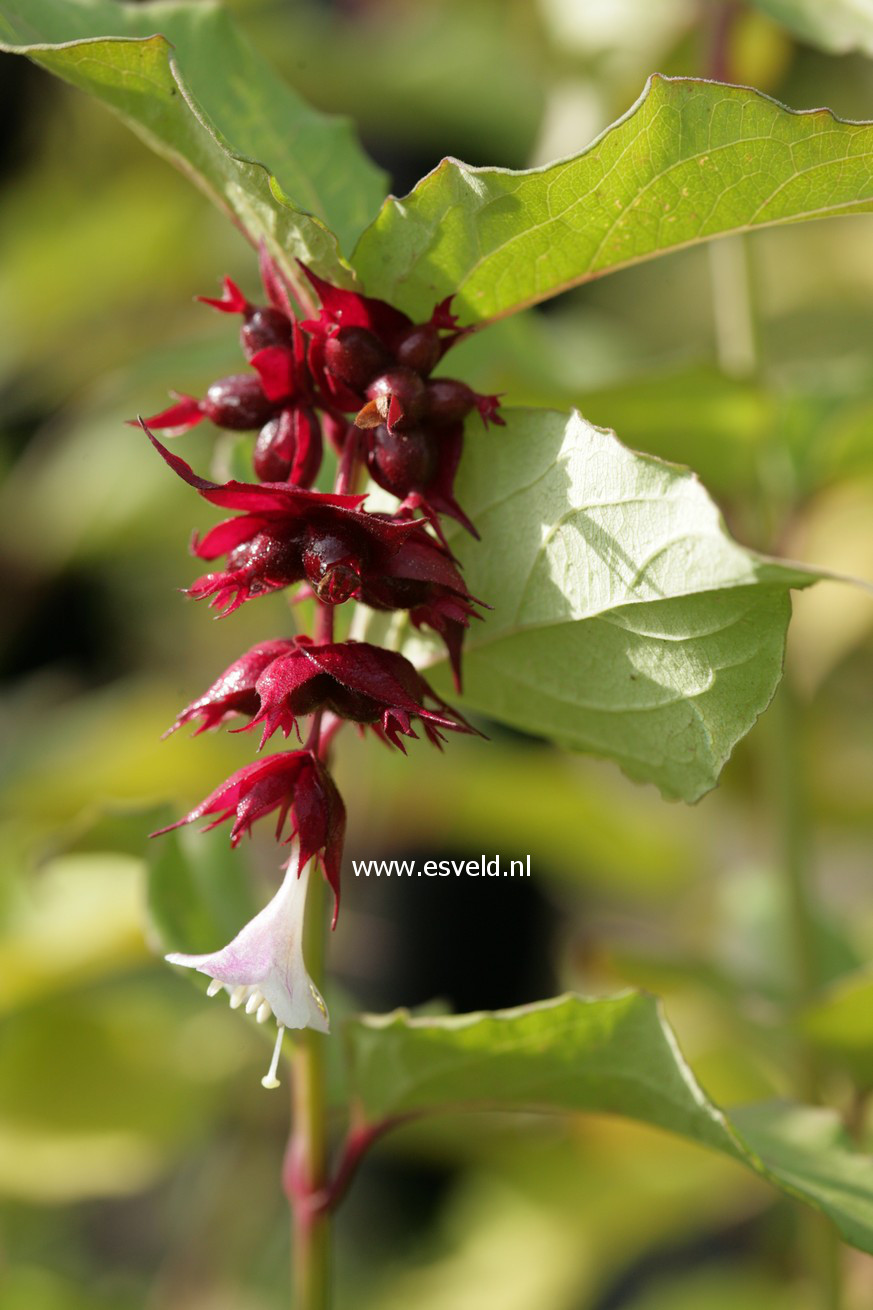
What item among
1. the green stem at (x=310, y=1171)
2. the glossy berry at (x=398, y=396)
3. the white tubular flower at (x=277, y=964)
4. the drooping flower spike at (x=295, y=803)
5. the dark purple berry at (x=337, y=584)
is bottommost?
the green stem at (x=310, y=1171)

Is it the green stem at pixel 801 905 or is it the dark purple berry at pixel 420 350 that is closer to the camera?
the dark purple berry at pixel 420 350

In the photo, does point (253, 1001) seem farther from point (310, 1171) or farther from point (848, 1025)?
point (848, 1025)

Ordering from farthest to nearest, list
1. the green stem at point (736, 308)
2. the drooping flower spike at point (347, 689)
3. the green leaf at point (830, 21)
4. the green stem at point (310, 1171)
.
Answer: the green stem at point (736, 308)
the green leaf at point (830, 21)
the green stem at point (310, 1171)
the drooping flower spike at point (347, 689)

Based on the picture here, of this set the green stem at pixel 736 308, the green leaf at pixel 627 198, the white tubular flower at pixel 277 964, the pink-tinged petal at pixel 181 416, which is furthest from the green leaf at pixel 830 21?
the white tubular flower at pixel 277 964

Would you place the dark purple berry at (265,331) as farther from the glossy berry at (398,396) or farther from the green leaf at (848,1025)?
the green leaf at (848,1025)

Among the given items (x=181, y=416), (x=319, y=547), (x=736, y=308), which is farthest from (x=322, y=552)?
(x=736, y=308)

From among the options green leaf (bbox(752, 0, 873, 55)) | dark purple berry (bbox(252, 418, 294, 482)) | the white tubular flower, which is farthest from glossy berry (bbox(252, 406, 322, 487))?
green leaf (bbox(752, 0, 873, 55))

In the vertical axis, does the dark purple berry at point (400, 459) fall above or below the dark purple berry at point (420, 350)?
below
